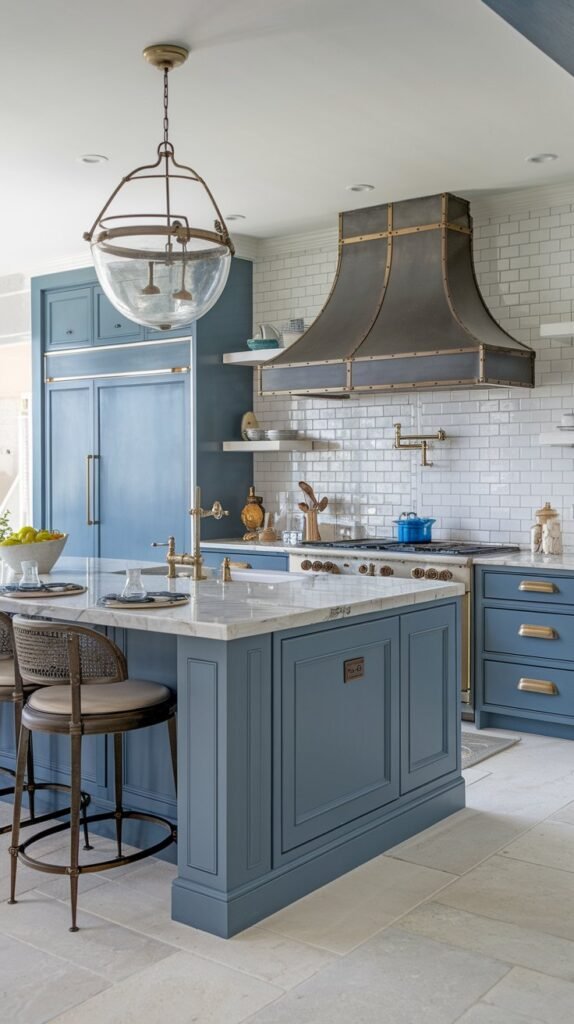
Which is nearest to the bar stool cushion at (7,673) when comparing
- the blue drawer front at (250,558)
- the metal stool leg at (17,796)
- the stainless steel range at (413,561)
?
the metal stool leg at (17,796)

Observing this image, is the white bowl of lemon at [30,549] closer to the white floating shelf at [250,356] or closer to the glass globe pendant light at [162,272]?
the glass globe pendant light at [162,272]

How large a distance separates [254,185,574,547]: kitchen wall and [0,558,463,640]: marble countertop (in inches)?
80.2

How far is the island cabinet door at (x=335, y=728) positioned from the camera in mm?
3115

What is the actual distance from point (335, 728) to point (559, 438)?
107 inches

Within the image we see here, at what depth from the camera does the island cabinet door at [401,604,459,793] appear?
145 inches

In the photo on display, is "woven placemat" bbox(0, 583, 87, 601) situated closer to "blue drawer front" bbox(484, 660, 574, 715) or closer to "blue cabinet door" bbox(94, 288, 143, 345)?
"blue drawer front" bbox(484, 660, 574, 715)

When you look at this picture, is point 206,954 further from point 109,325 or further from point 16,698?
point 109,325

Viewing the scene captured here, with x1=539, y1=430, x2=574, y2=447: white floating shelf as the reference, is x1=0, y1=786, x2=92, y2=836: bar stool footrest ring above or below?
below

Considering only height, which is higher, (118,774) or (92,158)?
(92,158)

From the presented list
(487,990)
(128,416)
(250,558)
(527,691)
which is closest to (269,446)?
(250,558)

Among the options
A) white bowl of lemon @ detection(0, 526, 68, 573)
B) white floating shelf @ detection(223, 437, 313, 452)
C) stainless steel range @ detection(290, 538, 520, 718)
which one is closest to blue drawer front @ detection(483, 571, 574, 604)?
stainless steel range @ detection(290, 538, 520, 718)

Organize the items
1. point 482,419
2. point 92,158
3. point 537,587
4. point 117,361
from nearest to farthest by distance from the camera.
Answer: point 537,587 < point 92,158 < point 482,419 < point 117,361

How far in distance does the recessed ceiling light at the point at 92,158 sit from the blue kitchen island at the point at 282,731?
2.27 m

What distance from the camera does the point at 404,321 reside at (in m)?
5.66
